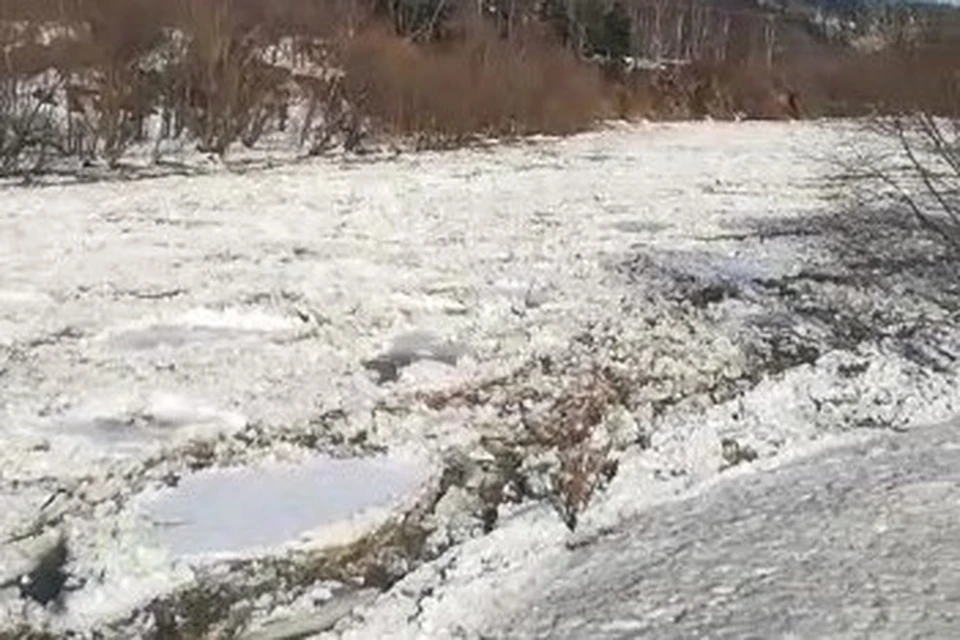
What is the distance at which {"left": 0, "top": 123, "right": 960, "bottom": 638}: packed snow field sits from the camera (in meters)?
6.16

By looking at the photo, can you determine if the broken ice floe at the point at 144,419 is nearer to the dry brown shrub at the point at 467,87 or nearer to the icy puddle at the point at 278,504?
the icy puddle at the point at 278,504

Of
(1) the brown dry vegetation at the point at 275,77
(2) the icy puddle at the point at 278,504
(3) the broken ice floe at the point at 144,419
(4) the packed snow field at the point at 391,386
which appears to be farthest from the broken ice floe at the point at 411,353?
(1) the brown dry vegetation at the point at 275,77

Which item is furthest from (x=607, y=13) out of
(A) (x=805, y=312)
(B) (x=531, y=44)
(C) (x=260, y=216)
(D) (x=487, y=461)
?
(D) (x=487, y=461)

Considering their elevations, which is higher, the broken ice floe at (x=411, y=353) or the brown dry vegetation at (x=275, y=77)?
the broken ice floe at (x=411, y=353)

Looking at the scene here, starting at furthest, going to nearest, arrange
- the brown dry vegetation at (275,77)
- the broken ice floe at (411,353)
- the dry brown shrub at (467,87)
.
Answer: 1. the dry brown shrub at (467,87)
2. the brown dry vegetation at (275,77)
3. the broken ice floe at (411,353)

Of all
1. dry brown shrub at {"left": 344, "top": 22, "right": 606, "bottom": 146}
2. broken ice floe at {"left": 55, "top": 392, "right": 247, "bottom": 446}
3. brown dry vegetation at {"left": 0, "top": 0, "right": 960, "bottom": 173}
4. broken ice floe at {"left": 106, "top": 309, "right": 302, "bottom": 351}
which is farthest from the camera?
dry brown shrub at {"left": 344, "top": 22, "right": 606, "bottom": 146}

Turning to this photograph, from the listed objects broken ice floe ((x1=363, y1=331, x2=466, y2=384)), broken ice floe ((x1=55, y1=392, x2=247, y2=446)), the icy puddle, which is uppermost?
the icy puddle

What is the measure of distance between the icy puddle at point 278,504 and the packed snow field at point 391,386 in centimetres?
2

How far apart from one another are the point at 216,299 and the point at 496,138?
67.4 ft

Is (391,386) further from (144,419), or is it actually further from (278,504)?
(278,504)

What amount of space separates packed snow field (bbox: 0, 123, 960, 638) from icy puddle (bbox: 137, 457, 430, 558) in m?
0.02

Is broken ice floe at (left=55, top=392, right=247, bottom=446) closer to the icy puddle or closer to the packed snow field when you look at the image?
the packed snow field

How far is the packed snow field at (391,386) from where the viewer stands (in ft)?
20.2

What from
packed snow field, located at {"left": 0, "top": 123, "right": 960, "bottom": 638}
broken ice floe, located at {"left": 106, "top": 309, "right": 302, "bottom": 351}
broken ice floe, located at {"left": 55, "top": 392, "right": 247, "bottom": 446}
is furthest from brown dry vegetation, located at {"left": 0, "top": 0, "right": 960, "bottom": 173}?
broken ice floe, located at {"left": 55, "top": 392, "right": 247, "bottom": 446}
